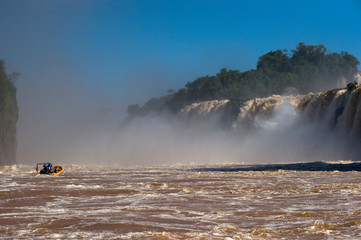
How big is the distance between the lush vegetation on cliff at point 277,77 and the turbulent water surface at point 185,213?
76143 millimetres

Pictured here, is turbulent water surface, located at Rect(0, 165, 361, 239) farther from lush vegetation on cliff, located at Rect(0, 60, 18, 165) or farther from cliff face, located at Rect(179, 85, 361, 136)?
lush vegetation on cliff, located at Rect(0, 60, 18, 165)

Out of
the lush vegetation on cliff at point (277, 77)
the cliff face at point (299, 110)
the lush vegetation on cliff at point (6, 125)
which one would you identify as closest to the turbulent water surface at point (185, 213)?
the cliff face at point (299, 110)

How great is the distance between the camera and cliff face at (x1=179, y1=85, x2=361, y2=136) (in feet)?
125

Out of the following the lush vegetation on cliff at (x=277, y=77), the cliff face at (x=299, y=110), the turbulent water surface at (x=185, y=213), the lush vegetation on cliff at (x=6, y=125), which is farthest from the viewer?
the lush vegetation on cliff at (x=277, y=77)

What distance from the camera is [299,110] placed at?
48875 mm

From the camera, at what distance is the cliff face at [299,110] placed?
3797cm

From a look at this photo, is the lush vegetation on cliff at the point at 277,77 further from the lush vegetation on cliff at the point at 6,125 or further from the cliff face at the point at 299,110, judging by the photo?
the lush vegetation on cliff at the point at 6,125

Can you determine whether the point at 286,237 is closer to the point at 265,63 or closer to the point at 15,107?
the point at 15,107

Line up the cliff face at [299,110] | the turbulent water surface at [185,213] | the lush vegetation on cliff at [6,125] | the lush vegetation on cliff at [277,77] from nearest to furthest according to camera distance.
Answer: the turbulent water surface at [185,213] → the cliff face at [299,110] → the lush vegetation on cliff at [6,125] → the lush vegetation on cliff at [277,77]

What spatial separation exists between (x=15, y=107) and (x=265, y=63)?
63.0 meters

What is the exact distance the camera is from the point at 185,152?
6056 cm

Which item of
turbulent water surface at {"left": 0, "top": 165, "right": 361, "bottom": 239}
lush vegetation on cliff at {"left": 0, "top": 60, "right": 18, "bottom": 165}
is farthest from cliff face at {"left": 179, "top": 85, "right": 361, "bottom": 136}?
turbulent water surface at {"left": 0, "top": 165, "right": 361, "bottom": 239}

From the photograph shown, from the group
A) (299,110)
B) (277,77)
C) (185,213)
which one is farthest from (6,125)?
(277,77)

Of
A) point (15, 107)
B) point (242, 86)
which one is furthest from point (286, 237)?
point (242, 86)
